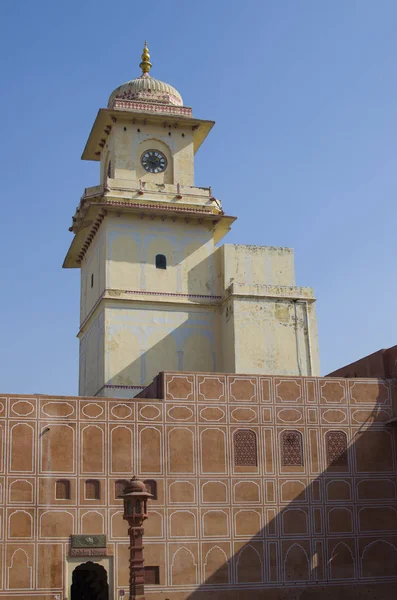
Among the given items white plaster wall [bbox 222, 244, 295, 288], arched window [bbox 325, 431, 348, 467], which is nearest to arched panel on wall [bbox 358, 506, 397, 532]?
arched window [bbox 325, 431, 348, 467]

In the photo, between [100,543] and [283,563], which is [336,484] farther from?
[100,543]

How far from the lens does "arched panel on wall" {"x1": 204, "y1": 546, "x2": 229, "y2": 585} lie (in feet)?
91.1

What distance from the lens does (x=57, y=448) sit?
2734 cm

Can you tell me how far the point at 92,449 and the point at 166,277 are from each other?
33.6 feet

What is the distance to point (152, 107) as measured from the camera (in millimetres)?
38188

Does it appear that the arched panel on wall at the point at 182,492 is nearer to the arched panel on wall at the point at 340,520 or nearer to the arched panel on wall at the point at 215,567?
the arched panel on wall at the point at 215,567

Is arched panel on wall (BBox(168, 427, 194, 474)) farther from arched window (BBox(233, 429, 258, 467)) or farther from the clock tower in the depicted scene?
the clock tower

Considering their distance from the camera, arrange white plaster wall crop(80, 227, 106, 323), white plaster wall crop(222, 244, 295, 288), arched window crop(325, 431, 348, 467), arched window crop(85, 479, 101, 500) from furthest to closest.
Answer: white plaster wall crop(222, 244, 295, 288)
white plaster wall crop(80, 227, 106, 323)
arched window crop(325, 431, 348, 467)
arched window crop(85, 479, 101, 500)

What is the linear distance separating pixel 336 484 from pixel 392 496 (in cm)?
200

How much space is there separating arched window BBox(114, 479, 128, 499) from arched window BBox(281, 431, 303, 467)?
5.43 metres

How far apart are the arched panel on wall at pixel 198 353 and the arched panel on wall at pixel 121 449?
740 centimetres

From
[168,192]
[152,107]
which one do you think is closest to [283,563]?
[168,192]

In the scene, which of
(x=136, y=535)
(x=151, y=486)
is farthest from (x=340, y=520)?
(x=136, y=535)

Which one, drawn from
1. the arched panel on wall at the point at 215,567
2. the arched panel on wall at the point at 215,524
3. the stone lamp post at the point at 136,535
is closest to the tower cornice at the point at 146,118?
the arched panel on wall at the point at 215,524
